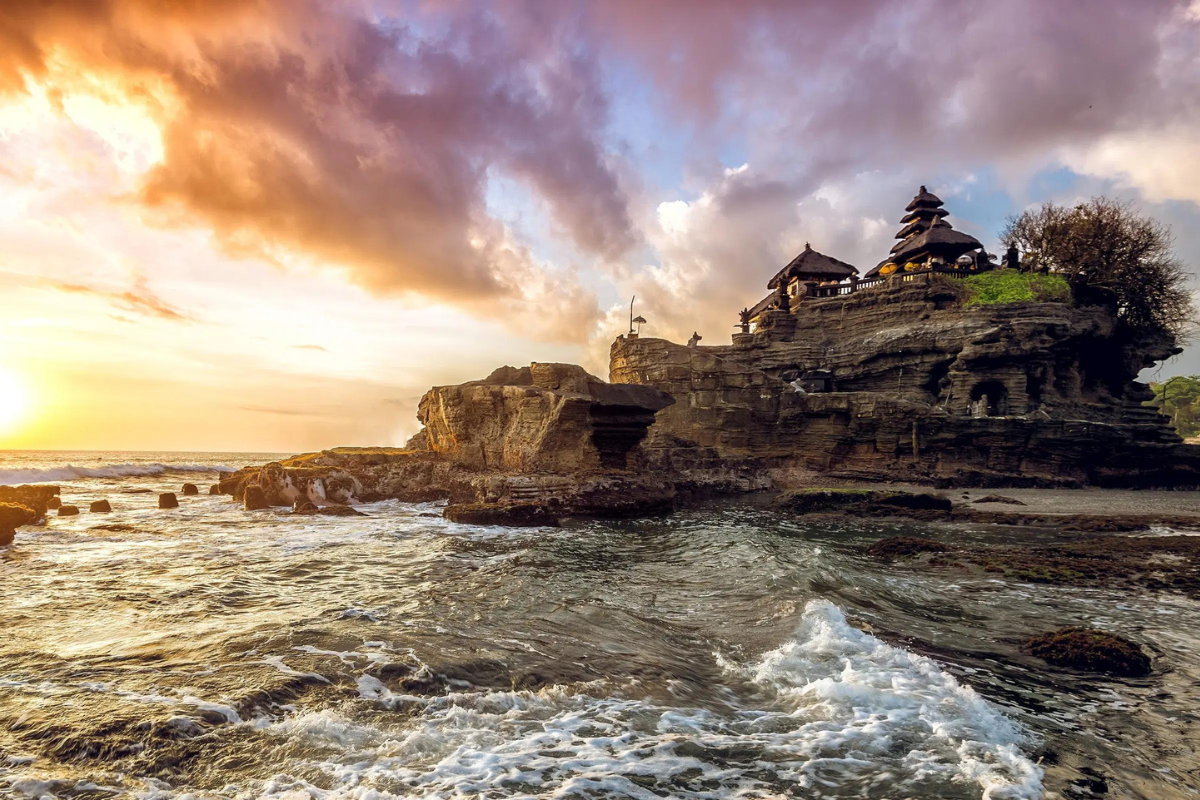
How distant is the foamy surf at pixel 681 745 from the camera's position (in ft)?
12.8

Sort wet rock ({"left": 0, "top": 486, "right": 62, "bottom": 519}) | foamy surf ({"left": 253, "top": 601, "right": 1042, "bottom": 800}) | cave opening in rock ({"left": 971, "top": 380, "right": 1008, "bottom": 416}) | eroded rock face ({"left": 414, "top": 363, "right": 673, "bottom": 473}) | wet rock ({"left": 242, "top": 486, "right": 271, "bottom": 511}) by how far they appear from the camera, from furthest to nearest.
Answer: cave opening in rock ({"left": 971, "top": 380, "right": 1008, "bottom": 416}) < eroded rock face ({"left": 414, "top": 363, "right": 673, "bottom": 473}) < wet rock ({"left": 242, "top": 486, "right": 271, "bottom": 511}) < wet rock ({"left": 0, "top": 486, "right": 62, "bottom": 519}) < foamy surf ({"left": 253, "top": 601, "right": 1042, "bottom": 800})

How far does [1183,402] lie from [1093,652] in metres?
99.6

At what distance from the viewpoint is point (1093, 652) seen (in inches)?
260

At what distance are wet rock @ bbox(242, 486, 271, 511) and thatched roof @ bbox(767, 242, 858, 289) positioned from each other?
46853mm

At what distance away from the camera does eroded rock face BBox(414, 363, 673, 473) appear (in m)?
23.8

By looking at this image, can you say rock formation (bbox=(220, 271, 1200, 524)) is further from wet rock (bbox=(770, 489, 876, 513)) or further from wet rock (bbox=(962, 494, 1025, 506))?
wet rock (bbox=(962, 494, 1025, 506))

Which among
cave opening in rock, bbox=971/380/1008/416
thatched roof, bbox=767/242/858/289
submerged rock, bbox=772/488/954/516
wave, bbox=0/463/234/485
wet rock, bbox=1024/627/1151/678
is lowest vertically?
wave, bbox=0/463/234/485

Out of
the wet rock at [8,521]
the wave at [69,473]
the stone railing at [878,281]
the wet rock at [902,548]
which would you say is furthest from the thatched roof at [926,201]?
the wave at [69,473]

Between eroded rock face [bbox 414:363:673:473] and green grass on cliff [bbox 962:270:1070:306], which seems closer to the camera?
eroded rock face [bbox 414:363:673:473]

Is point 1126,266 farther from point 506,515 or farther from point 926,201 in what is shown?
point 506,515

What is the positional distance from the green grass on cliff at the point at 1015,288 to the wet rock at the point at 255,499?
154ft

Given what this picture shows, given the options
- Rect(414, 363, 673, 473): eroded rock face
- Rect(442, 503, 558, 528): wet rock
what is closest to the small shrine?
Rect(414, 363, 673, 473): eroded rock face

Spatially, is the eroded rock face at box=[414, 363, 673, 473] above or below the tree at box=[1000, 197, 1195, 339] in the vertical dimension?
below

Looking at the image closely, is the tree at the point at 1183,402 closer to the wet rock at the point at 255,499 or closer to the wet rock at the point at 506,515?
the wet rock at the point at 506,515
